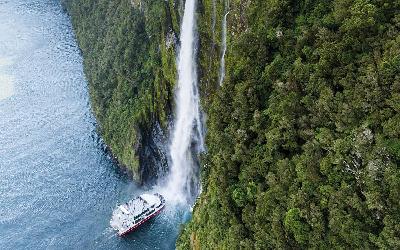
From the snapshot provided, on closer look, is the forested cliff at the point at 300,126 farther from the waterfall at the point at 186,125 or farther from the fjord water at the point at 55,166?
the fjord water at the point at 55,166

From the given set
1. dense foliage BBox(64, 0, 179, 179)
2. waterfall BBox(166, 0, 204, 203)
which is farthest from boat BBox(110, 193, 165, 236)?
dense foliage BBox(64, 0, 179, 179)

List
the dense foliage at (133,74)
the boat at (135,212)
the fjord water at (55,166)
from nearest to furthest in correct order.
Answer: the boat at (135,212) → the fjord water at (55,166) → the dense foliage at (133,74)

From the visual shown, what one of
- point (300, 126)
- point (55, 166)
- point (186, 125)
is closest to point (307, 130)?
point (300, 126)

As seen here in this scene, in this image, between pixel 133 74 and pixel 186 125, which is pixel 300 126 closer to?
pixel 186 125

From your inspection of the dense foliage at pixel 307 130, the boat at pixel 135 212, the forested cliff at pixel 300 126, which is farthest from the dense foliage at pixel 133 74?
the dense foliage at pixel 307 130

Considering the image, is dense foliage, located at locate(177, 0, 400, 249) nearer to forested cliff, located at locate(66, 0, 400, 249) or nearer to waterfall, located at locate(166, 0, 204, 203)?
forested cliff, located at locate(66, 0, 400, 249)

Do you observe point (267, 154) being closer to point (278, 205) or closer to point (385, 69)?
point (278, 205)

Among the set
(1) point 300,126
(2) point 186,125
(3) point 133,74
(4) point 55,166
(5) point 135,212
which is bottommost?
(5) point 135,212
